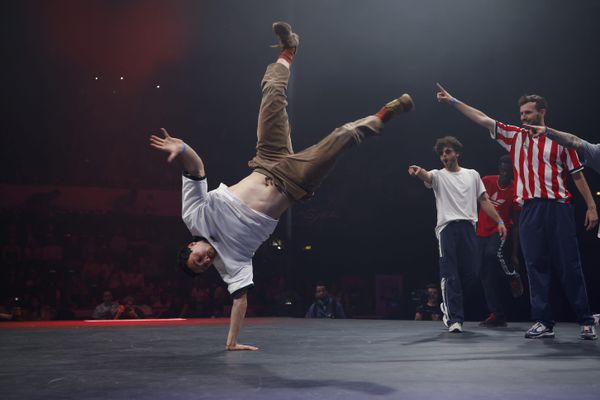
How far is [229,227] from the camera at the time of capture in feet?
8.16

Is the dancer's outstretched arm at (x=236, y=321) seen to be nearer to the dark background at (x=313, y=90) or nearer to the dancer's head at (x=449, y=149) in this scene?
the dancer's head at (x=449, y=149)

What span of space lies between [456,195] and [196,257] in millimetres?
1890

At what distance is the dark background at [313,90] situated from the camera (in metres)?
6.62

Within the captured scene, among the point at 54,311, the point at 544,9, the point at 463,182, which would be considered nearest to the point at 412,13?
the point at 544,9

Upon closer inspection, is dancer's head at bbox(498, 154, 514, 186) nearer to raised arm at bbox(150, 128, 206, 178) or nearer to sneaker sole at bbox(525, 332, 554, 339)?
sneaker sole at bbox(525, 332, 554, 339)

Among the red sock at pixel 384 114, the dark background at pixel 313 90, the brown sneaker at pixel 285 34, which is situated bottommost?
the red sock at pixel 384 114

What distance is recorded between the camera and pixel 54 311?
698 centimetres

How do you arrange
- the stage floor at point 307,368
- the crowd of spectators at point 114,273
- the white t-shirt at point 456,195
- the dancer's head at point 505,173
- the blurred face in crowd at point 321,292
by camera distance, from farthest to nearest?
the crowd of spectators at point 114,273
the blurred face in crowd at point 321,292
the dancer's head at point 505,173
the white t-shirt at point 456,195
the stage floor at point 307,368

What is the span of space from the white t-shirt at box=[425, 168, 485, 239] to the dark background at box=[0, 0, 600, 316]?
3357 mm

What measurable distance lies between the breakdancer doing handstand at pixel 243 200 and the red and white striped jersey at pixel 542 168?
785mm

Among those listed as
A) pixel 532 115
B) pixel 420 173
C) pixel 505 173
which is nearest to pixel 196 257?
pixel 420 173

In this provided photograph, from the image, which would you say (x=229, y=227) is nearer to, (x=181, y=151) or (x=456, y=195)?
(x=181, y=151)

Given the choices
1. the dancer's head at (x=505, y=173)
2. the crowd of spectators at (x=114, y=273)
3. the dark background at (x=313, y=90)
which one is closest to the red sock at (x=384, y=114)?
the dancer's head at (x=505, y=173)

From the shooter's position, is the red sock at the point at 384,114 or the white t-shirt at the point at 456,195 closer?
the red sock at the point at 384,114
